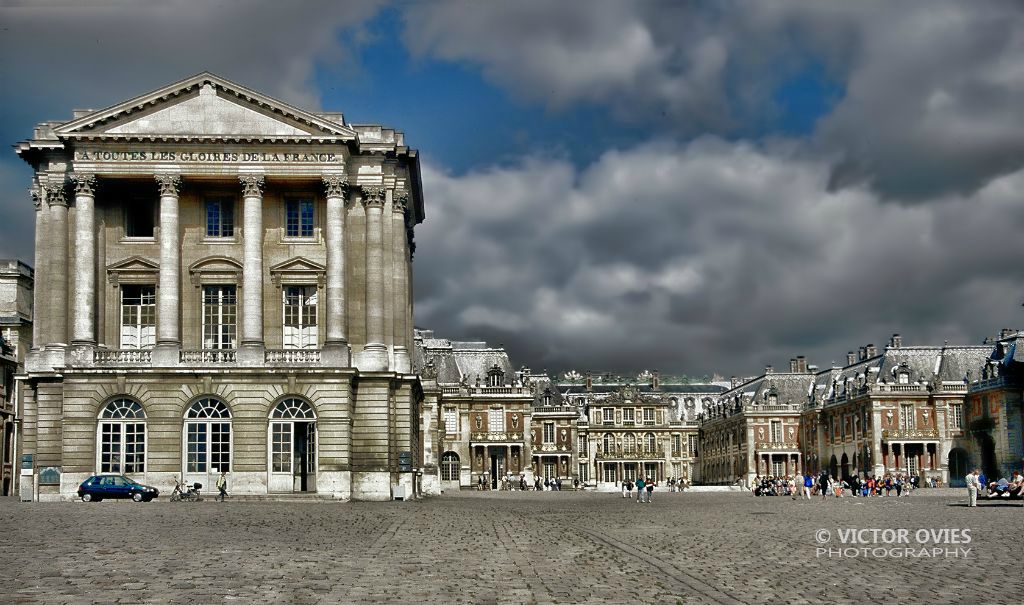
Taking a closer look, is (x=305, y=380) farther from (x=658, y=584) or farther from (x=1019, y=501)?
(x=658, y=584)

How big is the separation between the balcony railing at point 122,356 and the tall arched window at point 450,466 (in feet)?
227

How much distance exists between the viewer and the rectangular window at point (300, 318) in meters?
57.3

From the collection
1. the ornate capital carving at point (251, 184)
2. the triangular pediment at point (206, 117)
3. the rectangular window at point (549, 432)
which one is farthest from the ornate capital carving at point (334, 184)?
the rectangular window at point (549, 432)

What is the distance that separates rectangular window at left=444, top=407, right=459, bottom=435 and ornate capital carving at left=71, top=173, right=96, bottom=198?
71259 millimetres

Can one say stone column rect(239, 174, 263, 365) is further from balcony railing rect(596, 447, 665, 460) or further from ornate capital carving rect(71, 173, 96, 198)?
balcony railing rect(596, 447, 665, 460)

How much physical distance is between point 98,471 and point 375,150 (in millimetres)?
18862

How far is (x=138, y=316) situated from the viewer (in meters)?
56.8

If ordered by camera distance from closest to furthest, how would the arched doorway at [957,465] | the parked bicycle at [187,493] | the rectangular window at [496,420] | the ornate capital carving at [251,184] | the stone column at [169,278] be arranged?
the parked bicycle at [187,493] → the stone column at [169,278] → the ornate capital carving at [251,184] → the arched doorway at [957,465] → the rectangular window at [496,420]

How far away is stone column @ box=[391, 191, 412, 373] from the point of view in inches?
2313

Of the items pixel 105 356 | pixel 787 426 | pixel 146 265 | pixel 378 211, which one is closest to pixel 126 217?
pixel 146 265

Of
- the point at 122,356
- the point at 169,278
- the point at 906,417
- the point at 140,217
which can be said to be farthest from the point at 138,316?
the point at 906,417

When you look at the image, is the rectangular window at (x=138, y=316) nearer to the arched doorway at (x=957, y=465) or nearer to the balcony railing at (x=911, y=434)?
the balcony railing at (x=911, y=434)

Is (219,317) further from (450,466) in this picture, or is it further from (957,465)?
(957,465)

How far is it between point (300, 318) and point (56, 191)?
12.2m
